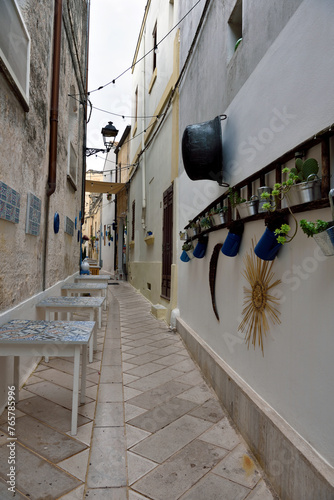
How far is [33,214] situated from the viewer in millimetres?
3535

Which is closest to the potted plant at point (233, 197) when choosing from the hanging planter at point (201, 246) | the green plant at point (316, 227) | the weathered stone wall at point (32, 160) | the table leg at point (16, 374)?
the hanging planter at point (201, 246)

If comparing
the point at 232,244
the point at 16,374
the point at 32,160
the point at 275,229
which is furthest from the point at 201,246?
the point at 16,374

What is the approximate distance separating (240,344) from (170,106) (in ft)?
17.0

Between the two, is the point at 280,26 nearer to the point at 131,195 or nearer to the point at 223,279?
the point at 223,279

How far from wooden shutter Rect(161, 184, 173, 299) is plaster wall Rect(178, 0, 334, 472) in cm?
295

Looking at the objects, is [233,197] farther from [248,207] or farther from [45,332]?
[45,332]

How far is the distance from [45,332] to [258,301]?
1441mm

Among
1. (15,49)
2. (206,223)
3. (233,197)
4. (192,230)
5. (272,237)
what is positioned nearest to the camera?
(272,237)

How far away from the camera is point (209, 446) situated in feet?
7.51

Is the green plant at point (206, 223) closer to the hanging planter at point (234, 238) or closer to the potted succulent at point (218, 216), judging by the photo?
the potted succulent at point (218, 216)

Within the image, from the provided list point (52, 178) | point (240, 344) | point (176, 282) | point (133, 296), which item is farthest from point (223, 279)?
point (133, 296)

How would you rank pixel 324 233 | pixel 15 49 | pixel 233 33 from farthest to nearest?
1. pixel 233 33
2. pixel 15 49
3. pixel 324 233

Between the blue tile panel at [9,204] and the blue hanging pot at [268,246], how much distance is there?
1.80m

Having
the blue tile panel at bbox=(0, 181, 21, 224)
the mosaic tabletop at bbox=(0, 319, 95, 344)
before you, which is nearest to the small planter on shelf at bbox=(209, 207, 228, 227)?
the mosaic tabletop at bbox=(0, 319, 95, 344)
